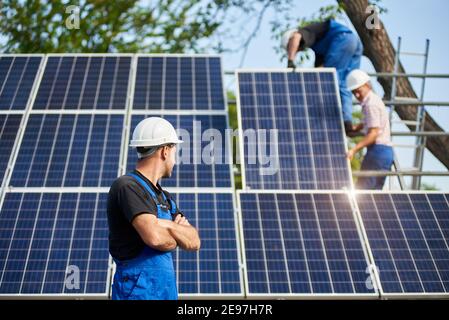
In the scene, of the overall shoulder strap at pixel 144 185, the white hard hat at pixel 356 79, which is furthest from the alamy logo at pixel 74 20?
the overall shoulder strap at pixel 144 185

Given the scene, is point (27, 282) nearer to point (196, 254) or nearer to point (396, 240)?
point (196, 254)

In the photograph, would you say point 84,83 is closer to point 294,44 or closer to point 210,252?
point 294,44

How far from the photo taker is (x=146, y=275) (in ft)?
22.3

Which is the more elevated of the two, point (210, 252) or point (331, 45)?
point (331, 45)

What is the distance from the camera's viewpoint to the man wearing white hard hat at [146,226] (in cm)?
660

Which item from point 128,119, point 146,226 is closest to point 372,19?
point 128,119

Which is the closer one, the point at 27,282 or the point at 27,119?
the point at 27,282

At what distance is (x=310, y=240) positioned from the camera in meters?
11.4

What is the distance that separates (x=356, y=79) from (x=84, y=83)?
4.26m

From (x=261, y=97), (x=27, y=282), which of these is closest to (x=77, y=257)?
(x=27, y=282)

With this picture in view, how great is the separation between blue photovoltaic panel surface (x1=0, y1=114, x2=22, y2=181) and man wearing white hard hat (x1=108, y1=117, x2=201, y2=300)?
579cm

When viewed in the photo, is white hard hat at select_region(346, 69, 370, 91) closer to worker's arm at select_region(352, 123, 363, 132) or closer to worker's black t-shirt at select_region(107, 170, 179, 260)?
worker's arm at select_region(352, 123, 363, 132)

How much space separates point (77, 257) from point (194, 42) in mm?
13780

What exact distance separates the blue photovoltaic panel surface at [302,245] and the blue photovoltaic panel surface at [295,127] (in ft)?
1.13
